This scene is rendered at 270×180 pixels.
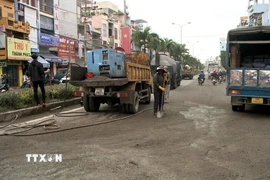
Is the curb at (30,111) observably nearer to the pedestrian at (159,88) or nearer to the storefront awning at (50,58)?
the pedestrian at (159,88)

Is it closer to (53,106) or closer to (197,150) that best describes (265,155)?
(197,150)

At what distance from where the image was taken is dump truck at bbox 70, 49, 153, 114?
8688 millimetres

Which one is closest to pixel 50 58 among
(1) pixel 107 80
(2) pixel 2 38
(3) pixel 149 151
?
(2) pixel 2 38

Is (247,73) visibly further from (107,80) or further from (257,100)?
(107,80)

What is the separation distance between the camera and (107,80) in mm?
8570

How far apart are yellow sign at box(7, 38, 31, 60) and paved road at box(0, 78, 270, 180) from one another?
64.0ft

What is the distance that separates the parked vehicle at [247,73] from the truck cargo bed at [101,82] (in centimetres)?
350

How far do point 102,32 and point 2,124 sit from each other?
1827 inches

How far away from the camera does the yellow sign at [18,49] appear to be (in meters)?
25.0

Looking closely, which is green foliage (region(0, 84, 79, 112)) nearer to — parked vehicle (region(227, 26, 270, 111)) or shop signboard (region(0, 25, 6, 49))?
parked vehicle (region(227, 26, 270, 111))

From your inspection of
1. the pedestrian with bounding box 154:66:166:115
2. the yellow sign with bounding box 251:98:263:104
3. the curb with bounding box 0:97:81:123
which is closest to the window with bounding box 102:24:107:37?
the curb with bounding box 0:97:81:123

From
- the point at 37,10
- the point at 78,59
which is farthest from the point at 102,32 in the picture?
the point at 37,10

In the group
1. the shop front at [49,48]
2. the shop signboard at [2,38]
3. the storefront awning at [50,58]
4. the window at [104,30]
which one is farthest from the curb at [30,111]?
the window at [104,30]

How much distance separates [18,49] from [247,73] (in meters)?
22.4
